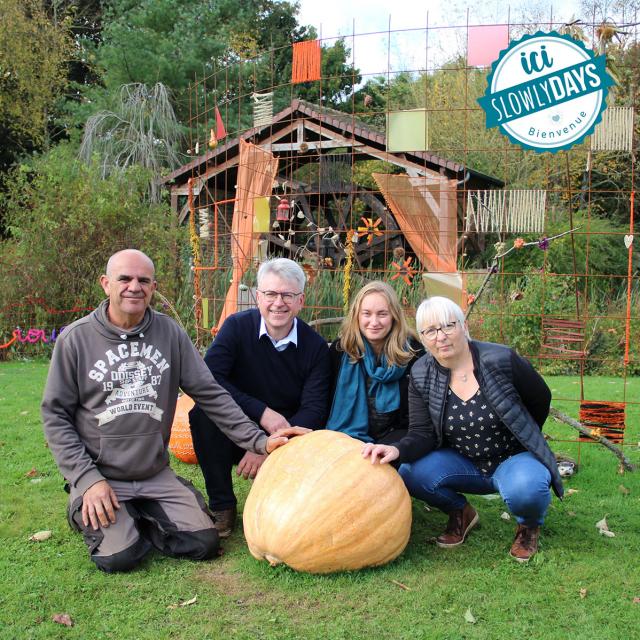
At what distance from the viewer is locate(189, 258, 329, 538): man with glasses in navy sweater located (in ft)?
11.2

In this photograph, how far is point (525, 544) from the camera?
121 inches

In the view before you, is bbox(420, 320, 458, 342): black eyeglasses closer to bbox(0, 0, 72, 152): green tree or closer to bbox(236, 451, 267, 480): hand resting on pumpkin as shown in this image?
bbox(236, 451, 267, 480): hand resting on pumpkin

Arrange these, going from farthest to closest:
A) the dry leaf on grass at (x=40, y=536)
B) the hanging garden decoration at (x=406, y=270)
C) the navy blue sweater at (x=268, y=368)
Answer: the hanging garden decoration at (x=406, y=270), the navy blue sweater at (x=268, y=368), the dry leaf on grass at (x=40, y=536)

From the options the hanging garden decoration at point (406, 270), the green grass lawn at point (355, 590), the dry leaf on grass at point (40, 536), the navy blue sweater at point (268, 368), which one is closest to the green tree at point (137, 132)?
the hanging garden decoration at point (406, 270)

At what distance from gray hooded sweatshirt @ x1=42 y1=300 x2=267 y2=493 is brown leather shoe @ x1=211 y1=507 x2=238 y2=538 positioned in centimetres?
37

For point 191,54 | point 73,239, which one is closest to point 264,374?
point 73,239

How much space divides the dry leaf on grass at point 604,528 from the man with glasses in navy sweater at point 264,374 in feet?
4.84

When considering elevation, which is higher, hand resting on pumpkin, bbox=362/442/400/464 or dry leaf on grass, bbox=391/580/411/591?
hand resting on pumpkin, bbox=362/442/400/464

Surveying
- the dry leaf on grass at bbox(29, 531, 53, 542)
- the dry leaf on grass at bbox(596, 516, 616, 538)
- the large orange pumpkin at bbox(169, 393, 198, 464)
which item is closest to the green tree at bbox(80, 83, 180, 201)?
the large orange pumpkin at bbox(169, 393, 198, 464)

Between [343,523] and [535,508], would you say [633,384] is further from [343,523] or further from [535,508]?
[343,523]

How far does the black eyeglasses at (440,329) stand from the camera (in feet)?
9.86

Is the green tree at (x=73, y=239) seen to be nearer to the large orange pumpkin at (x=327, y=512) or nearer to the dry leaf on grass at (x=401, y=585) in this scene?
the large orange pumpkin at (x=327, y=512)

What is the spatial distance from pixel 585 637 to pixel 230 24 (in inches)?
723

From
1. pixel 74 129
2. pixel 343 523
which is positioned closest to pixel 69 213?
pixel 74 129
